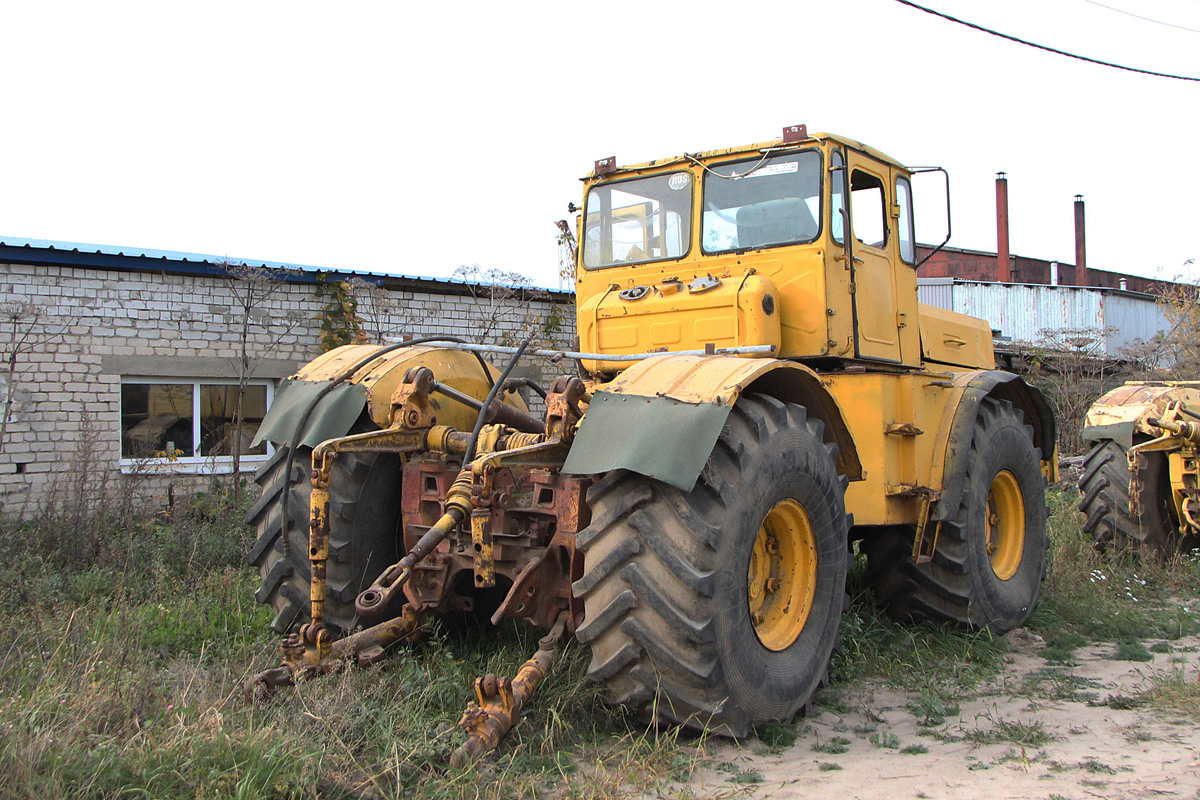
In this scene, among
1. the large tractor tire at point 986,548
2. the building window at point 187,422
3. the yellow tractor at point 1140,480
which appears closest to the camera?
the large tractor tire at point 986,548

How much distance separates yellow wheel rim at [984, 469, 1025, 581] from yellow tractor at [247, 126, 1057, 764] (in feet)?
0.07

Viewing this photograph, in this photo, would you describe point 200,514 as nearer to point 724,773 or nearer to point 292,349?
point 292,349

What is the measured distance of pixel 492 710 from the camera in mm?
3447

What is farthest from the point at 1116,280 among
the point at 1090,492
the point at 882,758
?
the point at 882,758

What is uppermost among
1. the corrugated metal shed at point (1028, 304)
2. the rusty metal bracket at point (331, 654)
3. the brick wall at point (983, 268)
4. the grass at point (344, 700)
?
the brick wall at point (983, 268)

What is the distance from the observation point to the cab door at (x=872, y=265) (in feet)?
17.7

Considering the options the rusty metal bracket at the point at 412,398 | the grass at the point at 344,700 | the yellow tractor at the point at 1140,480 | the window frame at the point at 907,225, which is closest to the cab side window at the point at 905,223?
the window frame at the point at 907,225

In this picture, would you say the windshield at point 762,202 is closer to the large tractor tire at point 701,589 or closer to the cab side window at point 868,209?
the cab side window at point 868,209

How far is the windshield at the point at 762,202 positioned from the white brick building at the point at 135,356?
6218 millimetres

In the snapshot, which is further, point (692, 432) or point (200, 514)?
point (200, 514)

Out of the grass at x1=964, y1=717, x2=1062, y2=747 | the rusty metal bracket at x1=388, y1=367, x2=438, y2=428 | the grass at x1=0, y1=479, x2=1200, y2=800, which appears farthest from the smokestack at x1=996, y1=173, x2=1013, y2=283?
the rusty metal bracket at x1=388, y1=367, x2=438, y2=428

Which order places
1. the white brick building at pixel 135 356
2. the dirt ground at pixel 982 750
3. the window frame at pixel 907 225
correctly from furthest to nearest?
the white brick building at pixel 135 356 < the window frame at pixel 907 225 < the dirt ground at pixel 982 750

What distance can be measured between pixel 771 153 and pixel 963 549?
2602 millimetres

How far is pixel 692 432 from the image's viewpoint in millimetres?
3572
